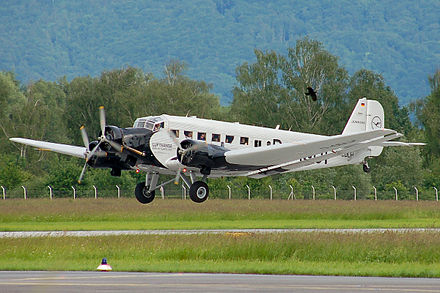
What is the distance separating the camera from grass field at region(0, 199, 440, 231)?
57344 millimetres

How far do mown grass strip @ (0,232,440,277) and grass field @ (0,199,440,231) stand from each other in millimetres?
15709

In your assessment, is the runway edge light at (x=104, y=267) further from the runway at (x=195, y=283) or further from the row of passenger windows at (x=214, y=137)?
the row of passenger windows at (x=214, y=137)

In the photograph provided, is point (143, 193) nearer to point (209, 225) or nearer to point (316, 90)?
point (209, 225)

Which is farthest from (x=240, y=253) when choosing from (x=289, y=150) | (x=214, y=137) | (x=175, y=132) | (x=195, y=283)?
(x=289, y=150)

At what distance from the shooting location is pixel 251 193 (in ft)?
259

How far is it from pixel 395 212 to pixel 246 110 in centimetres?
5207

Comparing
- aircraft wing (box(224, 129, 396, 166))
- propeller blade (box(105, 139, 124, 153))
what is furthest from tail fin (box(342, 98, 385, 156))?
propeller blade (box(105, 139, 124, 153))

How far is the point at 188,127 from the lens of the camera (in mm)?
48156

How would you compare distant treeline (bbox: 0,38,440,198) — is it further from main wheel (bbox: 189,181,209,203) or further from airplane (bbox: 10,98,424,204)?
main wheel (bbox: 189,181,209,203)

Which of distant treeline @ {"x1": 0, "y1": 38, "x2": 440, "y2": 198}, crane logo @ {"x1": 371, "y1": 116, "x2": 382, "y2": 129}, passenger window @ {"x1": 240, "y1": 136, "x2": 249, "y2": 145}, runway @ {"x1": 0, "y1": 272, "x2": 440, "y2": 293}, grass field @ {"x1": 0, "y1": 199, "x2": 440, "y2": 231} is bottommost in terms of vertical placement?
runway @ {"x1": 0, "y1": 272, "x2": 440, "y2": 293}

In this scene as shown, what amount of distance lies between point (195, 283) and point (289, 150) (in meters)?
24.9

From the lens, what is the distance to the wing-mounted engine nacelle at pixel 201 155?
1850 inches

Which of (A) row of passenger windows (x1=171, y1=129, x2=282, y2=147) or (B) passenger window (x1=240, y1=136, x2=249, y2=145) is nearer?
(A) row of passenger windows (x1=171, y1=129, x2=282, y2=147)

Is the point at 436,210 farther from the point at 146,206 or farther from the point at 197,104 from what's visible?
the point at 197,104
